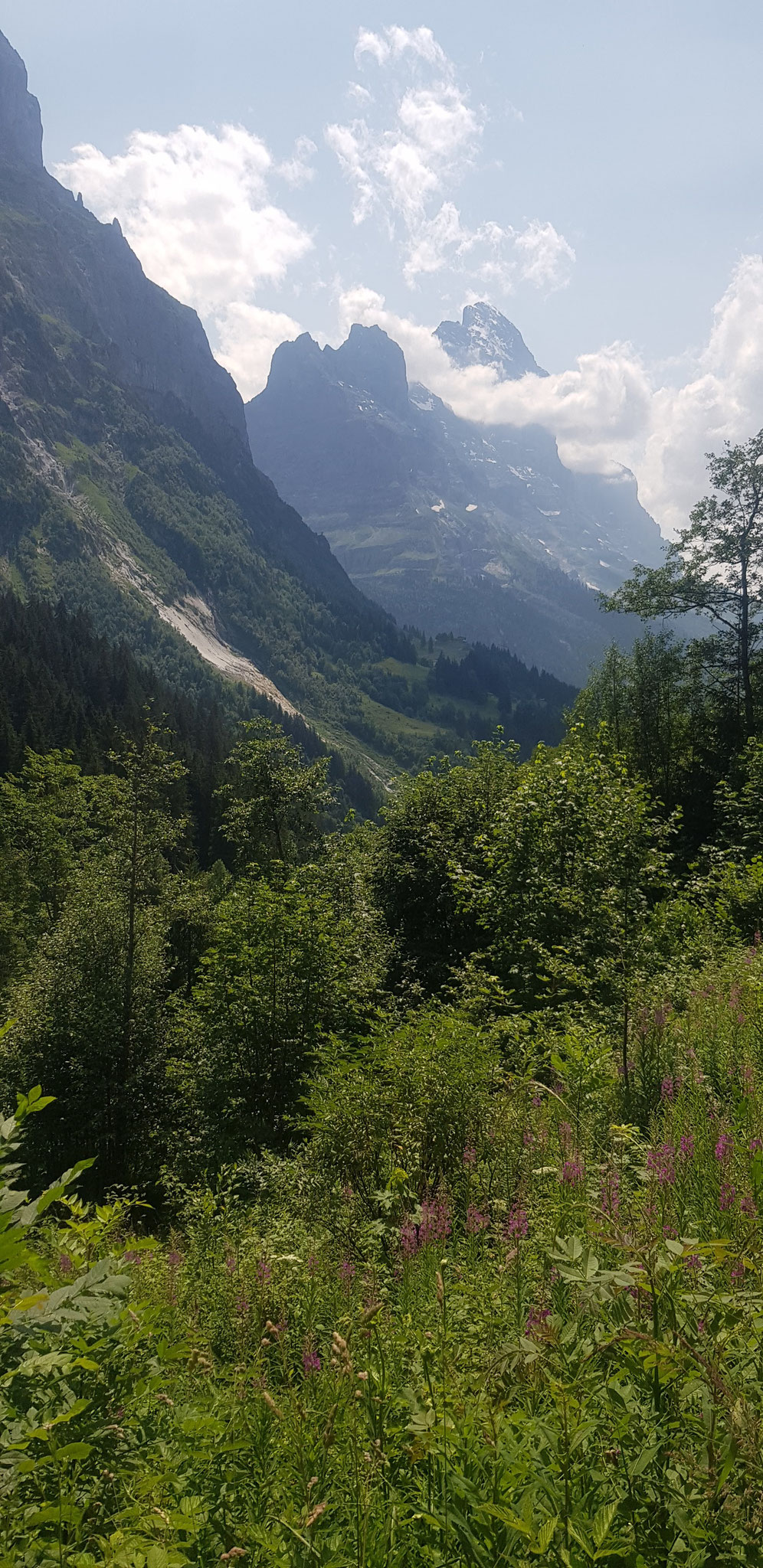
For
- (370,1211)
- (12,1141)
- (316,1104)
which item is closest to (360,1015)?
(316,1104)

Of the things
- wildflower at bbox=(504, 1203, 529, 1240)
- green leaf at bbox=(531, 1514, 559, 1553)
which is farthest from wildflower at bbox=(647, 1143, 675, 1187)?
green leaf at bbox=(531, 1514, 559, 1553)

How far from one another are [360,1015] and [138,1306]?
500 inches

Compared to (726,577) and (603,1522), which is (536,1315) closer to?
(603,1522)

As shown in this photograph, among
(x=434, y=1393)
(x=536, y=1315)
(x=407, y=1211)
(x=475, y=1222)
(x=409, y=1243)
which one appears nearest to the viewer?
(x=434, y=1393)

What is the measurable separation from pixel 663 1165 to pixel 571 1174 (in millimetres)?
578

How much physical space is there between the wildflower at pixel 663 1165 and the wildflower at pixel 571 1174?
0.42 m

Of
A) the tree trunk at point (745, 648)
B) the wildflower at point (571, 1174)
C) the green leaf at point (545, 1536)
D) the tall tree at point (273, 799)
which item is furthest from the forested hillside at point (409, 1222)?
the tree trunk at point (745, 648)

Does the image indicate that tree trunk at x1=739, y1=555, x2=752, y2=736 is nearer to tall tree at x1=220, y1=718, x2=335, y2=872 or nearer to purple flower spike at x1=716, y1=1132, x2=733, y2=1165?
tall tree at x1=220, y1=718, x2=335, y2=872

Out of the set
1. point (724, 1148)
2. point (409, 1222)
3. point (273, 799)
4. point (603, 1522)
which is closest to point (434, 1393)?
point (603, 1522)

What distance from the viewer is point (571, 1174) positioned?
14.1ft

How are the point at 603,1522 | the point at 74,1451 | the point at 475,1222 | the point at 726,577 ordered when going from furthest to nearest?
1. the point at 726,577
2. the point at 475,1222
3. the point at 74,1451
4. the point at 603,1522

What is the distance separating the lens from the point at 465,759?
25984 mm

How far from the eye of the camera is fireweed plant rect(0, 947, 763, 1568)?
2023 millimetres

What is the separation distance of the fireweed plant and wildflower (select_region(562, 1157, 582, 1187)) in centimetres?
1
